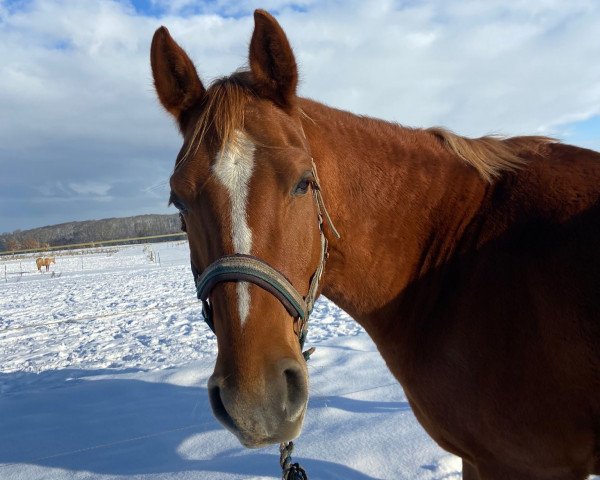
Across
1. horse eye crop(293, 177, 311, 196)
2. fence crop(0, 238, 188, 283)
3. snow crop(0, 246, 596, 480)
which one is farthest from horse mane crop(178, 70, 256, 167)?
fence crop(0, 238, 188, 283)

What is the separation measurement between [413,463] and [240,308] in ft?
8.01

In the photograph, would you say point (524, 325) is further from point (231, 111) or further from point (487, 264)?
point (231, 111)

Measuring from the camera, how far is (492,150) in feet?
6.82

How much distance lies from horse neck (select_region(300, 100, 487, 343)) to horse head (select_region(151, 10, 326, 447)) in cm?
25

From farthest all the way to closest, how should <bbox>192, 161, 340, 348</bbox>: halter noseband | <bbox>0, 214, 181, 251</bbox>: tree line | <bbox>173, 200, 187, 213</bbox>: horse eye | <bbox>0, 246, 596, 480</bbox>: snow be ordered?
<bbox>0, 214, 181, 251</bbox>: tree line
<bbox>0, 246, 596, 480</bbox>: snow
<bbox>173, 200, 187, 213</bbox>: horse eye
<bbox>192, 161, 340, 348</bbox>: halter noseband

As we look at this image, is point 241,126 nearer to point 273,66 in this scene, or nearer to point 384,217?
point 273,66

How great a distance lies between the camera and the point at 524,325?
161 cm

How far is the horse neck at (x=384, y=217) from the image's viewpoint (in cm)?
198

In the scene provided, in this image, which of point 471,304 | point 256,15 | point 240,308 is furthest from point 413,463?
point 256,15

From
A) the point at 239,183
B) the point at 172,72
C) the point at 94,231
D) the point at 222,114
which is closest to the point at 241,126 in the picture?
the point at 222,114

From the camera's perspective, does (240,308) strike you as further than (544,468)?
No

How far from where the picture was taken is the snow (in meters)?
3.18

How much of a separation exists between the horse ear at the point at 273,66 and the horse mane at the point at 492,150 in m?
0.94

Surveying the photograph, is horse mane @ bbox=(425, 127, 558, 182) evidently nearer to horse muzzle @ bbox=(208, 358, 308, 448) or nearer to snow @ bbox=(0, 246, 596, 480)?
horse muzzle @ bbox=(208, 358, 308, 448)
